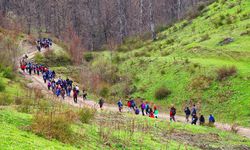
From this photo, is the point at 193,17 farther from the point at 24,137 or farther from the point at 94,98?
the point at 24,137

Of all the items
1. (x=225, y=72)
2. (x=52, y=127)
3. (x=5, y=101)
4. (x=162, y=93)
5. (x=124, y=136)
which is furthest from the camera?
(x=162, y=93)

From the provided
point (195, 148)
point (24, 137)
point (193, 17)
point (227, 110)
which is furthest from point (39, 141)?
point (193, 17)

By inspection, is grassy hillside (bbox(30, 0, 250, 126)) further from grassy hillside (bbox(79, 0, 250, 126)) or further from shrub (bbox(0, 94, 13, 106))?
shrub (bbox(0, 94, 13, 106))

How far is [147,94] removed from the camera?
44.5 metres

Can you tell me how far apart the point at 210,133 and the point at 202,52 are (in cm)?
2004

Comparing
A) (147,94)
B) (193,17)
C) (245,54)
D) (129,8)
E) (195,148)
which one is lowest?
(195,148)

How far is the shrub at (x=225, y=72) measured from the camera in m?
40.0

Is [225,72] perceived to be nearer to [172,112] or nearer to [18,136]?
[172,112]

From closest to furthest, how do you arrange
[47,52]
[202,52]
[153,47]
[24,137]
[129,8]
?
[24,137] → [202,52] → [153,47] → [47,52] → [129,8]

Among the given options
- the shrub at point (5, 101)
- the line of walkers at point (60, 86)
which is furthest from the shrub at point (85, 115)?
the line of walkers at point (60, 86)

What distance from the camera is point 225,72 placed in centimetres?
4006

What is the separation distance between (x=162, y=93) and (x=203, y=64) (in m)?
5.40

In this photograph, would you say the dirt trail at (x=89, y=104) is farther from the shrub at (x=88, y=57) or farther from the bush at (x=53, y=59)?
the shrub at (x=88, y=57)

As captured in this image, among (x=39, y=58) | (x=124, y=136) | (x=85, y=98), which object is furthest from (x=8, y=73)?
(x=124, y=136)
